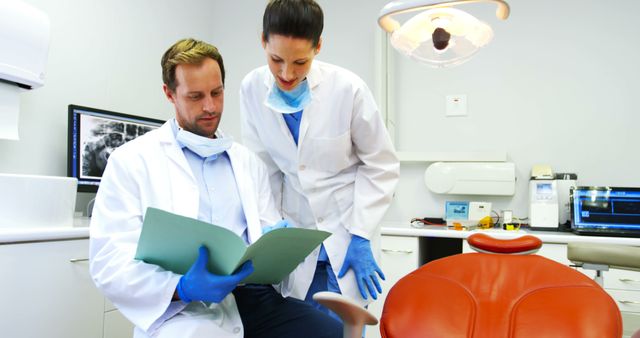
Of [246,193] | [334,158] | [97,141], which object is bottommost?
[246,193]

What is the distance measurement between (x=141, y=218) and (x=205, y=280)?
0.87ft

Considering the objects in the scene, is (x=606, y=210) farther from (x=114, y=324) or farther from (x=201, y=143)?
(x=114, y=324)

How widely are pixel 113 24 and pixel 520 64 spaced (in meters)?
2.27

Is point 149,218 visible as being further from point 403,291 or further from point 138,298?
point 403,291

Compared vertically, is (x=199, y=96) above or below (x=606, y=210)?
above

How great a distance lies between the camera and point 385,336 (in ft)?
4.00

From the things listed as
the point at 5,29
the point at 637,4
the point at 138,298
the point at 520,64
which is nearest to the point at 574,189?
the point at 520,64

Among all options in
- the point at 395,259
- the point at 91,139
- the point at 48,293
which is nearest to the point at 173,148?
the point at 48,293

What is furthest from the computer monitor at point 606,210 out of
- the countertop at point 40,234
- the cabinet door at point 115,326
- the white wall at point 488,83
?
the countertop at point 40,234

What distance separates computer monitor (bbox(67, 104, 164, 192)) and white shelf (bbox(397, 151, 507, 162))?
1.57 m

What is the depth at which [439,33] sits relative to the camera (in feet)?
5.28

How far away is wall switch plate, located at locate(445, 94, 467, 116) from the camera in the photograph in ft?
9.52

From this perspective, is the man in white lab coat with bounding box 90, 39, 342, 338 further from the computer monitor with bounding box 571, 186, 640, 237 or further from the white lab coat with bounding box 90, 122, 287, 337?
the computer monitor with bounding box 571, 186, 640, 237

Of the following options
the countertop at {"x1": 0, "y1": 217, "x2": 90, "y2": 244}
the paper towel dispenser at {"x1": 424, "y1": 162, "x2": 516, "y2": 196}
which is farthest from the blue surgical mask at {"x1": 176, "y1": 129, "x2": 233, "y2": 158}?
the paper towel dispenser at {"x1": 424, "y1": 162, "x2": 516, "y2": 196}
